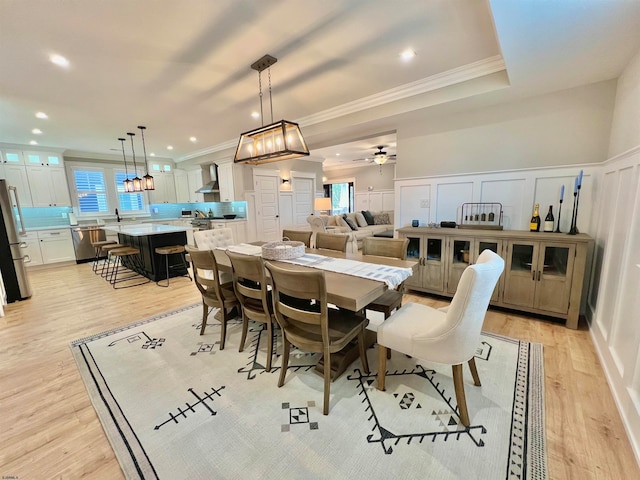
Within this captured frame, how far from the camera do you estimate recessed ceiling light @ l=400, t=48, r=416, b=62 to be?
7.86 feet

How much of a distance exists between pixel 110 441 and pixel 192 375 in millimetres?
600

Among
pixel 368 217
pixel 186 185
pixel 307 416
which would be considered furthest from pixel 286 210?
pixel 307 416

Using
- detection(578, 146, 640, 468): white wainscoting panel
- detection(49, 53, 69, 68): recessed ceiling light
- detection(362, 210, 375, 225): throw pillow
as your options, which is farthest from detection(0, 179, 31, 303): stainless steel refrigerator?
detection(362, 210, 375, 225): throw pillow

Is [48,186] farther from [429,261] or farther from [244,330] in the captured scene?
[429,261]

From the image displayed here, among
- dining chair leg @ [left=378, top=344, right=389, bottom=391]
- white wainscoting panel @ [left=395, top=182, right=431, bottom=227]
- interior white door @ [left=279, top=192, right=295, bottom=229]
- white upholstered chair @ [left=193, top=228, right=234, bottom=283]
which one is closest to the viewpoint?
dining chair leg @ [left=378, top=344, right=389, bottom=391]

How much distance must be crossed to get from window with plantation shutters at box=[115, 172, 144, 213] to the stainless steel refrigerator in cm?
361

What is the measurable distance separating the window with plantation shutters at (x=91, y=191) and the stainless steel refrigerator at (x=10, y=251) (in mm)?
3280

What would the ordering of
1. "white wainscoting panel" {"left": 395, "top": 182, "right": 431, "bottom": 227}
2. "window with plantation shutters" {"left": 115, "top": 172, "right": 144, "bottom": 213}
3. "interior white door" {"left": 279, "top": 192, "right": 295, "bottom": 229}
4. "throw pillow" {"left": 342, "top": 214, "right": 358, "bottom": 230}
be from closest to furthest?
"white wainscoting panel" {"left": 395, "top": 182, "right": 431, "bottom": 227} < "throw pillow" {"left": 342, "top": 214, "right": 358, "bottom": 230} < "window with plantation shutters" {"left": 115, "top": 172, "right": 144, "bottom": 213} < "interior white door" {"left": 279, "top": 192, "right": 295, "bottom": 229}

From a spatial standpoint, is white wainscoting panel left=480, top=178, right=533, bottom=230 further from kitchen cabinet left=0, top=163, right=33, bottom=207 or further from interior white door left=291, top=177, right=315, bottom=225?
kitchen cabinet left=0, top=163, right=33, bottom=207

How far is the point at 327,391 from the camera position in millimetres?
1672

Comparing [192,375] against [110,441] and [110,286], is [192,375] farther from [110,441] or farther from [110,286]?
[110,286]

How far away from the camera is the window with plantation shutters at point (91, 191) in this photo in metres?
6.57

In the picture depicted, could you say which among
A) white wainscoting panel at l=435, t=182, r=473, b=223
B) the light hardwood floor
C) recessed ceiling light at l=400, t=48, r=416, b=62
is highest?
recessed ceiling light at l=400, t=48, r=416, b=62

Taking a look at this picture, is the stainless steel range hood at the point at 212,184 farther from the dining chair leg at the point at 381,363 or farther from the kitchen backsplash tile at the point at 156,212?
the dining chair leg at the point at 381,363
